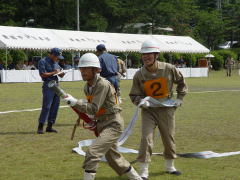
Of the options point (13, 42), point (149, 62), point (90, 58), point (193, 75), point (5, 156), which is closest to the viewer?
point (90, 58)

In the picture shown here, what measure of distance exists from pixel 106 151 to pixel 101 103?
592 millimetres

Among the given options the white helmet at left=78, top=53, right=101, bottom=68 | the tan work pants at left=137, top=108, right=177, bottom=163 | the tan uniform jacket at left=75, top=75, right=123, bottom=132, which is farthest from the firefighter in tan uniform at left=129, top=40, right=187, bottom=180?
the white helmet at left=78, top=53, right=101, bottom=68

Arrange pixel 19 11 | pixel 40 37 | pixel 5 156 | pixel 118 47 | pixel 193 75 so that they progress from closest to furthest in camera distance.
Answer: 1. pixel 5 156
2. pixel 40 37
3. pixel 118 47
4. pixel 193 75
5. pixel 19 11

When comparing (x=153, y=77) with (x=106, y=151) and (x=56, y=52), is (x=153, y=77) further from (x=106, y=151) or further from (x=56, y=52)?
(x=56, y=52)

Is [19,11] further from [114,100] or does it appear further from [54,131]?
[114,100]

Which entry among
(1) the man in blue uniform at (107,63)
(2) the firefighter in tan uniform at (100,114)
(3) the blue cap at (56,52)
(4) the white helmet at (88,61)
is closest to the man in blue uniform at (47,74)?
(3) the blue cap at (56,52)

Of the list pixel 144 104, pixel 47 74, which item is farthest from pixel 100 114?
pixel 47 74

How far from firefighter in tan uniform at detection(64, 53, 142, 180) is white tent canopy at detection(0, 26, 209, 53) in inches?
1106

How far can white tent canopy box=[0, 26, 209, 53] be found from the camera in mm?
34906

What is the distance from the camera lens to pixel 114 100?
6406 millimetres

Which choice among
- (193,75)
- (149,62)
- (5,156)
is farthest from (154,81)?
(193,75)

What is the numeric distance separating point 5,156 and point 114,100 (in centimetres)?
321

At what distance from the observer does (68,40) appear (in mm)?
38375

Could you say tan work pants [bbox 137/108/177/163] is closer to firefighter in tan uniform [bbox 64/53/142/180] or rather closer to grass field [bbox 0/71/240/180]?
grass field [bbox 0/71/240/180]
